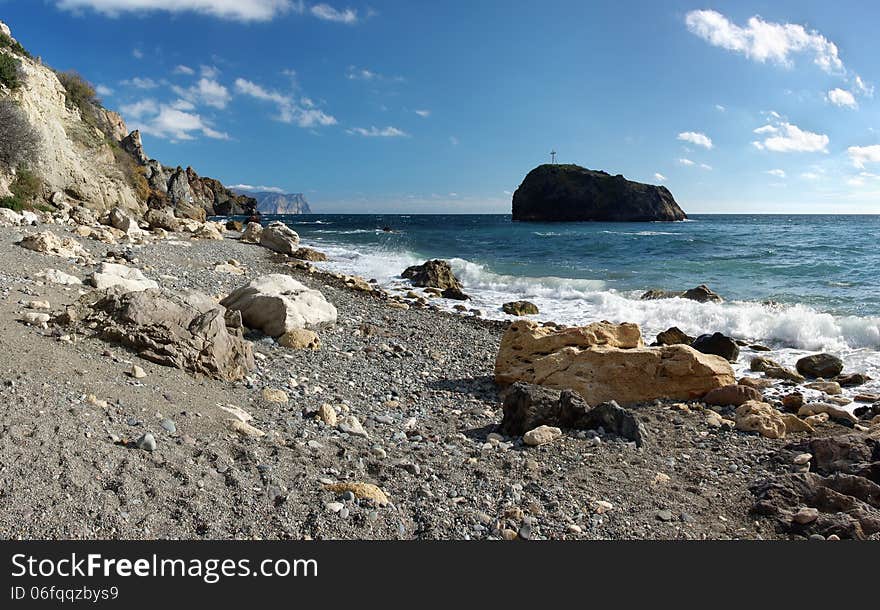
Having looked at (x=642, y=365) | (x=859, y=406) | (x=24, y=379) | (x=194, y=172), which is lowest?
(x=859, y=406)

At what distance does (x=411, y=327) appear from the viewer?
13.4m

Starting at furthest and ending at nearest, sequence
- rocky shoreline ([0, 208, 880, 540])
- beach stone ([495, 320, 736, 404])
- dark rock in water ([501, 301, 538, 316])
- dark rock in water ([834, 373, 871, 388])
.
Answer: dark rock in water ([501, 301, 538, 316]), dark rock in water ([834, 373, 871, 388]), beach stone ([495, 320, 736, 404]), rocky shoreline ([0, 208, 880, 540])

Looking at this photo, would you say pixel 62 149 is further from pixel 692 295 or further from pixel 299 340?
pixel 692 295

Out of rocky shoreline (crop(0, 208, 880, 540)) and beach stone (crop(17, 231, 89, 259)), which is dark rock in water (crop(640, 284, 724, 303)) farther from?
beach stone (crop(17, 231, 89, 259))

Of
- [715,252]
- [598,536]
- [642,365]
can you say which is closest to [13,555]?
[598,536]

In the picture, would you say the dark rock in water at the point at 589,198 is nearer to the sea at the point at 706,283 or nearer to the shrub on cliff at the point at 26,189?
the sea at the point at 706,283

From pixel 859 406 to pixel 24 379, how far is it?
11.4 m

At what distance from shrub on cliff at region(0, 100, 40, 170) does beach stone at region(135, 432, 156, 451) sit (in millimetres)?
24280

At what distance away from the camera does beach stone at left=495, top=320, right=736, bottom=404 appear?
838 cm

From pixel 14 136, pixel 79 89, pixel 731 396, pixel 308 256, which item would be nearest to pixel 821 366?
pixel 731 396

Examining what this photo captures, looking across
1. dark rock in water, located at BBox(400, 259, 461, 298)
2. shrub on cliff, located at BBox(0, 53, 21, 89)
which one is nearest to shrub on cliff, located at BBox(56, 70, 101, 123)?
shrub on cliff, located at BBox(0, 53, 21, 89)

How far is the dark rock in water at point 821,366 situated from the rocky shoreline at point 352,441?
3.81 feet

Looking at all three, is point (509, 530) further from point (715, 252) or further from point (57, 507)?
point (715, 252)

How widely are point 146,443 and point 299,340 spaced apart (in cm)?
532
